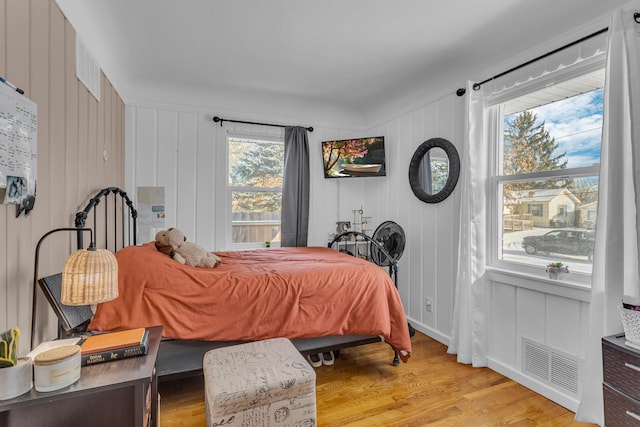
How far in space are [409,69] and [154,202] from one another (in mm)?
2752

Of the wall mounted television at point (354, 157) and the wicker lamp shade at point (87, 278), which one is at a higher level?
the wall mounted television at point (354, 157)

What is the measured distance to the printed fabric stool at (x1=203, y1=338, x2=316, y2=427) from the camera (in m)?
1.37

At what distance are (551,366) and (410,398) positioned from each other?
93cm

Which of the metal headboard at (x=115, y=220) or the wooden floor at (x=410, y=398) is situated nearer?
the wooden floor at (x=410, y=398)

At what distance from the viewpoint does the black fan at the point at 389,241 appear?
330 cm

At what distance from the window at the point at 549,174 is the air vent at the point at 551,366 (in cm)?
54

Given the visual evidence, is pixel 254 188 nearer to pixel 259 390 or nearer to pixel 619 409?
pixel 259 390

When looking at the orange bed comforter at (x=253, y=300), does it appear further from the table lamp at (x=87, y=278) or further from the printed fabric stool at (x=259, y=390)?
the table lamp at (x=87, y=278)

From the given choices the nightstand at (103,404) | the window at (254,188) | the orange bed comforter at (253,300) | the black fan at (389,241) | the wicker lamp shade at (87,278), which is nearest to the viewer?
the nightstand at (103,404)

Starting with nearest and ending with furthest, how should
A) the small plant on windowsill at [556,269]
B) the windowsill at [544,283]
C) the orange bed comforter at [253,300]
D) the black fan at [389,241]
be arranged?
1. the orange bed comforter at [253,300]
2. the windowsill at [544,283]
3. the small plant on windowsill at [556,269]
4. the black fan at [389,241]

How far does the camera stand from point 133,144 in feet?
10.4

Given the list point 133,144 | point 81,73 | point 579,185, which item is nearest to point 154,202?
point 133,144

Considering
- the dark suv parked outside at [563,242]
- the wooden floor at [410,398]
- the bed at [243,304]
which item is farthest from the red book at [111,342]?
the dark suv parked outside at [563,242]

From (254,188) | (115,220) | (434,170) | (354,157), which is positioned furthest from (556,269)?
(115,220)
